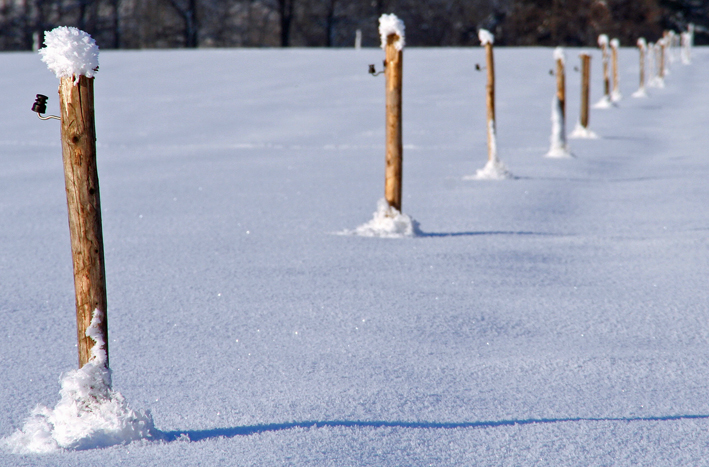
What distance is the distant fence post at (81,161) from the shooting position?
2.47 meters

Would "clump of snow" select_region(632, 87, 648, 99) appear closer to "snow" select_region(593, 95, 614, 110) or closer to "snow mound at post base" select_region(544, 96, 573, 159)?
"snow" select_region(593, 95, 614, 110)

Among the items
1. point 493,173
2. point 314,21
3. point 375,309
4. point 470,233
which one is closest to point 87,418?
point 375,309

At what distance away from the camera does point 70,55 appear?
2439 mm

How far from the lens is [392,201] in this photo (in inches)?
238

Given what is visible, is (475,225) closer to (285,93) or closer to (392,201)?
(392,201)

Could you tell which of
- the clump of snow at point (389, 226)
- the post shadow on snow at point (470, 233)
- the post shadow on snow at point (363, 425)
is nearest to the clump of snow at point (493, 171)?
the post shadow on snow at point (470, 233)

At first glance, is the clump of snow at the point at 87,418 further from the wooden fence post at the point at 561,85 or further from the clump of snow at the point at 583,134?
the clump of snow at the point at 583,134

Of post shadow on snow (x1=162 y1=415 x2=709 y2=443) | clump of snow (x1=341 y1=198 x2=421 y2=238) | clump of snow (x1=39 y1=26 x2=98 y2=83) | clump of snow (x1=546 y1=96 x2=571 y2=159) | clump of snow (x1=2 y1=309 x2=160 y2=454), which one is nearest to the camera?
clump of snow (x1=39 y1=26 x2=98 y2=83)

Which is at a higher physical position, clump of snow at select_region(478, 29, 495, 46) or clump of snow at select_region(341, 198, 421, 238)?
clump of snow at select_region(478, 29, 495, 46)

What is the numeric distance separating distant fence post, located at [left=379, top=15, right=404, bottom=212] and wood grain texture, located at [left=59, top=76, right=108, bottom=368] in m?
3.51

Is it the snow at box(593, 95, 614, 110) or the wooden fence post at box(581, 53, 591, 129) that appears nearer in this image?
the wooden fence post at box(581, 53, 591, 129)

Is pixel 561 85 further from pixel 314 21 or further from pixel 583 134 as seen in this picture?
pixel 314 21

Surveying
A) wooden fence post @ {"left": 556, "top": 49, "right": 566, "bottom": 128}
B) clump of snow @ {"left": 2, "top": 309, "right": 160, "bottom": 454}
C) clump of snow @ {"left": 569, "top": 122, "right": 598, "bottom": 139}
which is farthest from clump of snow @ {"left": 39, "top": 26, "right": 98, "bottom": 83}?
clump of snow @ {"left": 569, "top": 122, "right": 598, "bottom": 139}

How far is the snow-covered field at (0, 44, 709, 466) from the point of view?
2758mm
